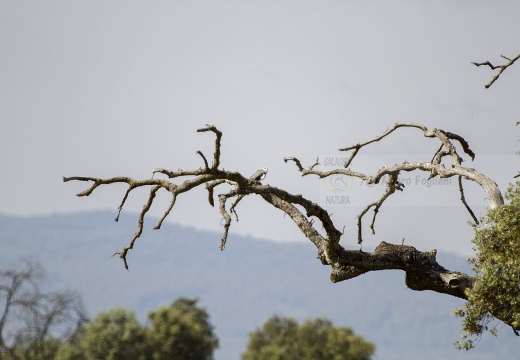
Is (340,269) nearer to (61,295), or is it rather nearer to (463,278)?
(463,278)

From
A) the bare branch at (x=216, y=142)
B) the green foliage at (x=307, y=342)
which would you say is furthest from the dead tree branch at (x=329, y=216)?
the green foliage at (x=307, y=342)

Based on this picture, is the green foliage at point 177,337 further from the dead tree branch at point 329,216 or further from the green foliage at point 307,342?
the dead tree branch at point 329,216

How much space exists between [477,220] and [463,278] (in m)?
1.61

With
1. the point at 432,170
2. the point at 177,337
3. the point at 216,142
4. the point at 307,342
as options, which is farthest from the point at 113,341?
the point at 216,142

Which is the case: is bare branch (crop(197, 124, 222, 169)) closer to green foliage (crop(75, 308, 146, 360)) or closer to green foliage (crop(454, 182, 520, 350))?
green foliage (crop(454, 182, 520, 350))

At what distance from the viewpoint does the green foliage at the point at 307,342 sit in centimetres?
11325

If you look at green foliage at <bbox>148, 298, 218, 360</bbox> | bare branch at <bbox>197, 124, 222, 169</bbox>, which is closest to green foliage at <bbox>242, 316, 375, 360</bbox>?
green foliage at <bbox>148, 298, 218, 360</bbox>

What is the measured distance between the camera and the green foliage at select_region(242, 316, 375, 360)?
372 ft

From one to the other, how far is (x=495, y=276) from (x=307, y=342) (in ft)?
373

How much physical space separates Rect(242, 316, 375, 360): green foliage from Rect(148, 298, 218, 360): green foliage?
15922 millimetres

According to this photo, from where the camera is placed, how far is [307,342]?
419ft

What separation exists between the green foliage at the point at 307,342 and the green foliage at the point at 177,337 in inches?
627

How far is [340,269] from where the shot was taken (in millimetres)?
16188

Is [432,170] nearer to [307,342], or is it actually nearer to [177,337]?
[177,337]
